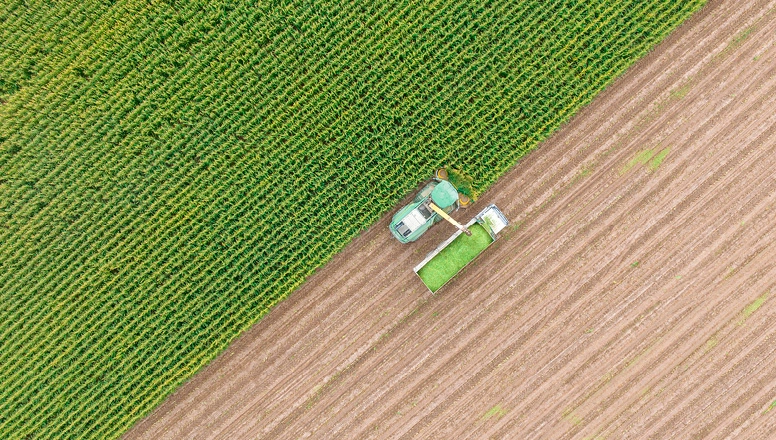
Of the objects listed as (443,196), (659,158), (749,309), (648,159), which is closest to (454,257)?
(443,196)

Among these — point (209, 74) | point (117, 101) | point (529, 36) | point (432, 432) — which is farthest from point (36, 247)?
point (529, 36)

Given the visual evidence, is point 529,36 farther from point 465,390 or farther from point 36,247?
point 36,247

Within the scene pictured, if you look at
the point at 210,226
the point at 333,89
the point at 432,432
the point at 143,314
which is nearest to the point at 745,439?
the point at 432,432

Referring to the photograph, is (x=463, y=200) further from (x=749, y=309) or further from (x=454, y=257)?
(x=749, y=309)

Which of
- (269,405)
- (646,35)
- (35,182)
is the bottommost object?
(269,405)

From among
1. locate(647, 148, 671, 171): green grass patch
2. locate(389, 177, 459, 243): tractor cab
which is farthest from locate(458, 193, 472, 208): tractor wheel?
locate(647, 148, 671, 171): green grass patch

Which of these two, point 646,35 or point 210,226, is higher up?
point 210,226
